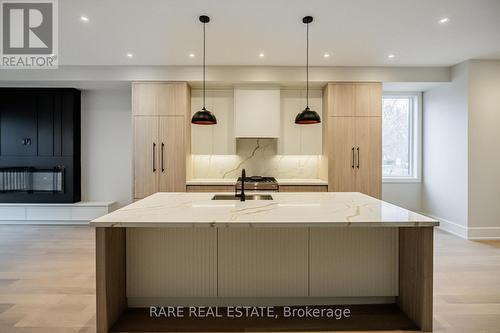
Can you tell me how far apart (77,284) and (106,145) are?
314cm

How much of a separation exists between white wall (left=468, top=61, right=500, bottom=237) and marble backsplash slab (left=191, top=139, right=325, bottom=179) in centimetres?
230

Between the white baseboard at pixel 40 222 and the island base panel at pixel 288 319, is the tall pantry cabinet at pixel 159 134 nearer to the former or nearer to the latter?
the white baseboard at pixel 40 222

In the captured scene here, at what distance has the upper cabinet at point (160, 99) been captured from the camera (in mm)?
4461

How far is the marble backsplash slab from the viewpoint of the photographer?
502cm

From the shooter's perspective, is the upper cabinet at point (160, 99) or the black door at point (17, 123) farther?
the black door at point (17, 123)

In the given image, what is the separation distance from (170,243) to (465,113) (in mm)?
4639

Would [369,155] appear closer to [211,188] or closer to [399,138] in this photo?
Answer: [399,138]

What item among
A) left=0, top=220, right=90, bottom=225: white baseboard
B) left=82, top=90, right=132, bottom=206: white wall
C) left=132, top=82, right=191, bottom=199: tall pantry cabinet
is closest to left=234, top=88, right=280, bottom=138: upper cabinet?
left=132, top=82, right=191, bottom=199: tall pantry cabinet

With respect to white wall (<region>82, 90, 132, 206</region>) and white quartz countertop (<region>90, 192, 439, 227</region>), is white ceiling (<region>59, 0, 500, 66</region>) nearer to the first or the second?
white wall (<region>82, 90, 132, 206</region>)

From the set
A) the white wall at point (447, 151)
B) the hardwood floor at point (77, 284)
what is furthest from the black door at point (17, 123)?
the white wall at point (447, 151)

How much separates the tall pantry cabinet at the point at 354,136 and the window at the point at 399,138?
3.76 ft

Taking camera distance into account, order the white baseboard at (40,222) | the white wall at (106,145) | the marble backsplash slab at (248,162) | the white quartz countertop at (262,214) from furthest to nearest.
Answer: the white wall at (106,145), the marble backsplash slab at (248,162), the white baseboard at (40,222), the white quartz countertop at (262,214)

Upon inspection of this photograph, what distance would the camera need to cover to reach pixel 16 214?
4.88 metres

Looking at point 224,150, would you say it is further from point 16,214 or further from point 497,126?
point 497,126
